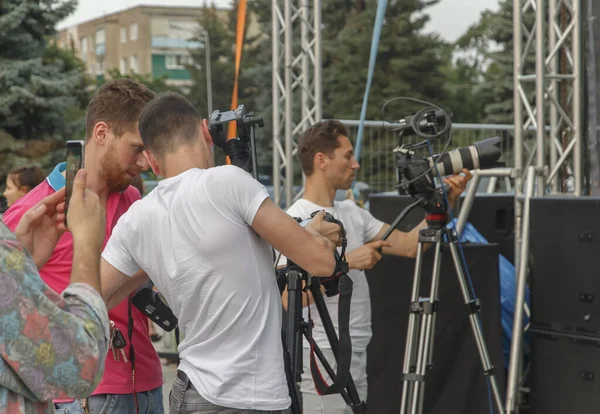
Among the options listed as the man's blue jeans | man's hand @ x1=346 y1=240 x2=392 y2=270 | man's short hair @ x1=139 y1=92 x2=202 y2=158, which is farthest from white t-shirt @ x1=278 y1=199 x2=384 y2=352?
man's short hair @ x1=139 y1=92 x2=202 y2=158

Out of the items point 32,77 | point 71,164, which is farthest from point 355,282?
point 32,77

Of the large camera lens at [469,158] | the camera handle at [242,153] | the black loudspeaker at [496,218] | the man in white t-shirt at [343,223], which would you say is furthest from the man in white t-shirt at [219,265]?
the black loudspeaker at [496,218]

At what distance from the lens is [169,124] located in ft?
9.20

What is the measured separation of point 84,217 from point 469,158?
10.0 ft

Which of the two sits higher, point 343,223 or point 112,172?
point 112,172

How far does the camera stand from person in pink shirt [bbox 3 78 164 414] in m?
3.08

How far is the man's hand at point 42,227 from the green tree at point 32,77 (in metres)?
17.1

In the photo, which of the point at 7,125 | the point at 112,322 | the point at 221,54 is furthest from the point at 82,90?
the point at 221,54

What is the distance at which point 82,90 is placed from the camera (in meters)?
21.2

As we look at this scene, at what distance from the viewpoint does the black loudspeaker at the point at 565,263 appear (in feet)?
15.4

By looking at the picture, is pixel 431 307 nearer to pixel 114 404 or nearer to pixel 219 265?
pixel 114 404

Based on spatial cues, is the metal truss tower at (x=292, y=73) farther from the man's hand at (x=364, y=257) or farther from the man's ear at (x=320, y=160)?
the man's hand at (x=364, y=257)

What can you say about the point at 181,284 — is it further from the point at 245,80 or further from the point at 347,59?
the point at 245,80

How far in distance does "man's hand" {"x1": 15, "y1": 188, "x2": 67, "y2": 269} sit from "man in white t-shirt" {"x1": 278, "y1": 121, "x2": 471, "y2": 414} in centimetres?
230
